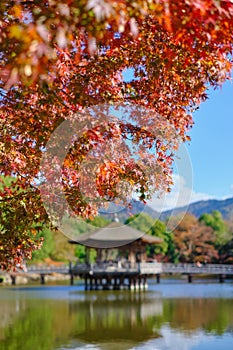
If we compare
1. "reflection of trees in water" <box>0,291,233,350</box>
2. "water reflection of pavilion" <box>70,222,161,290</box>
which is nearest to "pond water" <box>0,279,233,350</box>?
"reflection of trees in water" <box>0,291,233,350</box>

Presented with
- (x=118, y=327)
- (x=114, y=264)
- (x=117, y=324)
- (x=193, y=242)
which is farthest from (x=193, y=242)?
(x=118, y=327)

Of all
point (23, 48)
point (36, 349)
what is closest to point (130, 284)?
point (36, 349)

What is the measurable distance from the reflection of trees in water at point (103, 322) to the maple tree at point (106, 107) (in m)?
6.05

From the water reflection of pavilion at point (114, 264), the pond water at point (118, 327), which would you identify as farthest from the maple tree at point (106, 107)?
the water reflection of pavilion at point (114, 264)

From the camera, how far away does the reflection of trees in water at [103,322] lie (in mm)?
12016

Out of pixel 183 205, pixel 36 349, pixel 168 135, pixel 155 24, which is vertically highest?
pixel 155 24

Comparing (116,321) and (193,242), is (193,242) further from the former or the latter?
(116,321)

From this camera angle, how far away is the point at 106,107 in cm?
525

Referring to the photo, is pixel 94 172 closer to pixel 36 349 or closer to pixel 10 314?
pixel 36 349

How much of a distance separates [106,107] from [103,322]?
36.9 feet

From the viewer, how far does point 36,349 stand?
11016mm

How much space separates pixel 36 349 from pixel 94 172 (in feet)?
23.0

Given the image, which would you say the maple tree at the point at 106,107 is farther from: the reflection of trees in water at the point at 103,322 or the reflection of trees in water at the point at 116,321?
the reflection of trees in water at the point at 116,321

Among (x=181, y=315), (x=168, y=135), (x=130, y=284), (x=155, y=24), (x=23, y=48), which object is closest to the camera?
(x=23, y=48)
